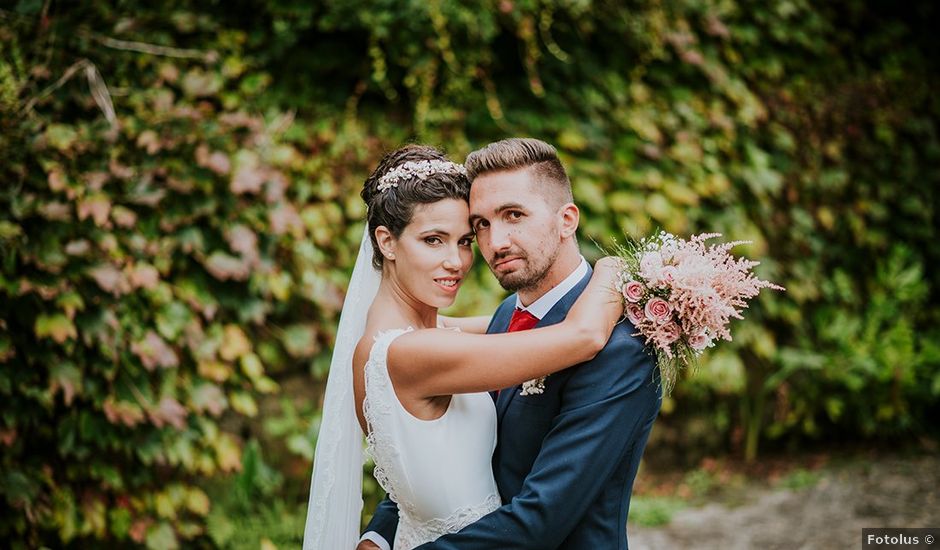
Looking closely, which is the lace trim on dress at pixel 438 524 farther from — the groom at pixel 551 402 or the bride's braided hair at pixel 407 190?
the bride's braided hair at pixel 407 190

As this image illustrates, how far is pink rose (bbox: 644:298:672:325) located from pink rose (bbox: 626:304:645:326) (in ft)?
0.12

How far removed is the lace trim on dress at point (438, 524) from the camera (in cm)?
241

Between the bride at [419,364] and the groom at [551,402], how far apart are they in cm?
9

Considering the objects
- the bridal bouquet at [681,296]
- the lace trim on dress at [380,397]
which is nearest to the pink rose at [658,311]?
the bridal bouquet at [681,296]

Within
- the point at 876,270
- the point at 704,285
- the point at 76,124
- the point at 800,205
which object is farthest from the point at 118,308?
the point at 876,270

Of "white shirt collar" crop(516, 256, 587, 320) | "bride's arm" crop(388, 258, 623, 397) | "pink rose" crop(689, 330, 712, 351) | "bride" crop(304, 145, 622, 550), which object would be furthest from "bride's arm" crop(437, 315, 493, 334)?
"pink rose" crop(689, 330, 712, 351)

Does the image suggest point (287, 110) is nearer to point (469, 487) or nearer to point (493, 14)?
point (493, 14)

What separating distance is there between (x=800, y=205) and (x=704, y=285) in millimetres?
4588

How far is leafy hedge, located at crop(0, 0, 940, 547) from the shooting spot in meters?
3.70

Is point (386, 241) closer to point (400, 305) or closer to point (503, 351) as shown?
point (400, 305)

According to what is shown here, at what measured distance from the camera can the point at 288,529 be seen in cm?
433

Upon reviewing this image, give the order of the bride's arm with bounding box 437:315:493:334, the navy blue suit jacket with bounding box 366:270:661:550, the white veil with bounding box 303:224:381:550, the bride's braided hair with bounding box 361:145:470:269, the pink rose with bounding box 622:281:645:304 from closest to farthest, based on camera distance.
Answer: the navy blue suit jacket with bounding box 366:270:661:550, the pink rose with bounding box 622:281:645:304, the bride's braided hair with bounding box 361:145:470:269, the white veil with bounding box 303:224:381:550, the bride's arm with bounding box 437:315:493:334

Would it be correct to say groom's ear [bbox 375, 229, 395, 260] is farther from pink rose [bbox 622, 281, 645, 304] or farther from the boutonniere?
pink rose [bbox 622, 281, 645, 304]

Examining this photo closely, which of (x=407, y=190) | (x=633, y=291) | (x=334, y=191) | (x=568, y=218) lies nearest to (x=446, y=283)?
(x=407, y=190)
